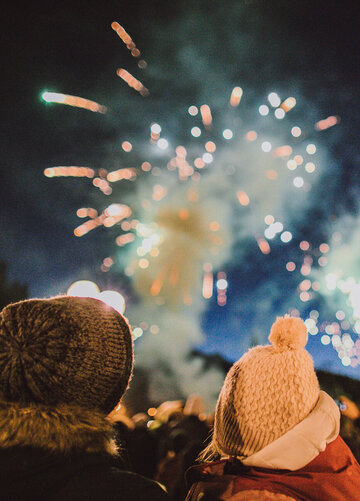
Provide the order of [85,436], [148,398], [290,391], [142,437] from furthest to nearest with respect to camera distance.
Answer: [148,398] < [142,437] < [290,391] < [85,436]

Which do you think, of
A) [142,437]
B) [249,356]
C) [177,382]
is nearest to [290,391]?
[249,356]

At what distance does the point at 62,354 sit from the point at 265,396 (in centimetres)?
97

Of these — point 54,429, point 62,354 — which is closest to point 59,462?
point 54,429

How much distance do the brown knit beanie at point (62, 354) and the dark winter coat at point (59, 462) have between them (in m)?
0.08

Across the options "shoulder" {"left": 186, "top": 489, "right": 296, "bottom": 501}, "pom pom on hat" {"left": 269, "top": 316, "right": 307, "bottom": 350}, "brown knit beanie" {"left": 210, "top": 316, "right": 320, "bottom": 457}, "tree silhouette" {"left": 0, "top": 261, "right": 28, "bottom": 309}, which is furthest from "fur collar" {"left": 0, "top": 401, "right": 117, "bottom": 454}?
"tree silhouette" {"left": 0, "top": 261, "right": 28, "bottom": 309}

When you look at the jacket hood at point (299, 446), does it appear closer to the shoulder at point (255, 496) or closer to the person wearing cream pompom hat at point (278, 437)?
the person wearing cream pompom hat at point (278, 437)

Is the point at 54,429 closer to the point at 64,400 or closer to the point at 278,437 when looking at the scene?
the point at 64,400

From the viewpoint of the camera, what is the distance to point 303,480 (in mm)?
1412

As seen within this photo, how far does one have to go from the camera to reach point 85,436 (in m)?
1.15

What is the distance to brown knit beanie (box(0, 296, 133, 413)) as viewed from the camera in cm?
126

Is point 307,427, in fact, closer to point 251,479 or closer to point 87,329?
point 251,479

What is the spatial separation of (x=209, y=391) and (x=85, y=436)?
1638 cm

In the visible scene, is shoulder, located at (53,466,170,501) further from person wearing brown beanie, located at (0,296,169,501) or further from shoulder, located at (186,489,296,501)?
shoulder, located at (186,489,296,501)

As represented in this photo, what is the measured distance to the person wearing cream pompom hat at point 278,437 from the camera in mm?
1417
